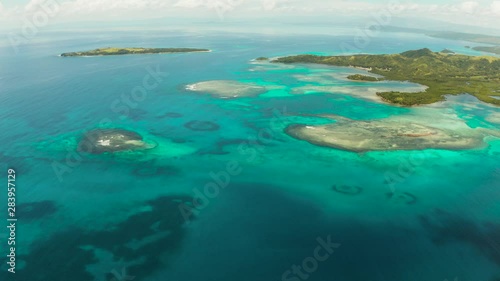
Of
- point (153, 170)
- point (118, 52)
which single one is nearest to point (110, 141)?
point (153, 170)

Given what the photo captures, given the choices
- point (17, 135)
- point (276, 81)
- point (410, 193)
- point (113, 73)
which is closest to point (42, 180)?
point (17, 135)

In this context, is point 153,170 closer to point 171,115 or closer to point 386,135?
point 171,115

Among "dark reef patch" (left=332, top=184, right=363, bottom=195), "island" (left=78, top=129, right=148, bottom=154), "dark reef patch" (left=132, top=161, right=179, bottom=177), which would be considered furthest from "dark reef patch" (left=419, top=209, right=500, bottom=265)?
"island" (left=78, top=129, right=148, bottom=154)

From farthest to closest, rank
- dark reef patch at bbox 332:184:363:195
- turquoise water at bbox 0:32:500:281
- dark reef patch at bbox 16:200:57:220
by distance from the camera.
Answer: dark reef patch at bbox 332:184:363:195, dark reef patch at bbox 16:200:57:220, turquoise water at bbox 0:32:500:281

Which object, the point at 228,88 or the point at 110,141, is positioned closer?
the point at 110,141

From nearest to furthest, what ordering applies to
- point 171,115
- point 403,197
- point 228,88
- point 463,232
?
point 463,232 → point 403,197 → point 171,115 → point 228,88

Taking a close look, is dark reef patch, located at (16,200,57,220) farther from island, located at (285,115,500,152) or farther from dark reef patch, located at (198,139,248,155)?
island, located at (285,115,500,152)
